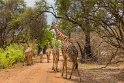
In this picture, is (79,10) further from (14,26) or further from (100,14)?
(14,26)

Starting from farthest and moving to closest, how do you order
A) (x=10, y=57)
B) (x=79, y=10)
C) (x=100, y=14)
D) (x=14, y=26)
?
(x=14, y=26) → (x=10, y=57) → (x=79, y=10) → (x=100, y=14)

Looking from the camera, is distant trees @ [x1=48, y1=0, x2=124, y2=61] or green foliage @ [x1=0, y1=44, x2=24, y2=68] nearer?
distant trees @ [x1=48, y1=0, x2=124, y2=61]

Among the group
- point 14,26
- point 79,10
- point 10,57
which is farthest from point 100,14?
point 14,26

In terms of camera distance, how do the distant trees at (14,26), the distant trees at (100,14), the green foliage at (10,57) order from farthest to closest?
the distant trees at (14,26) → the green foliage at (10,57) → the distant trees at (100,14)

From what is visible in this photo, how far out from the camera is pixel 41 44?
181ft

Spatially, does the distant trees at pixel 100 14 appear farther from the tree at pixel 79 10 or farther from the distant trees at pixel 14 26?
the distant trees at pixel 14 26

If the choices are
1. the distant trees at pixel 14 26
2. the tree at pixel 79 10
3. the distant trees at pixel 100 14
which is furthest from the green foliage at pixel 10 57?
the distant trees at pixel 14 26

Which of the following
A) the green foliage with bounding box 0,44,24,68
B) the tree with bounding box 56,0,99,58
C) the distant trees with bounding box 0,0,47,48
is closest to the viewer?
the tree with bounding box 56,0,99,58

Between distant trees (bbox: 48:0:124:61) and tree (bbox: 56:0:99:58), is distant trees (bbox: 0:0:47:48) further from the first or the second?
distant trees (bbox: 48:0:124:61)

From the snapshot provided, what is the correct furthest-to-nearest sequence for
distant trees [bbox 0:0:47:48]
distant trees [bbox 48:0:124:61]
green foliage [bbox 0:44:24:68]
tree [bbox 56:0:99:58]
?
distant trees [bbox 0:0:47:48] → green foliage [bbox 0:44:24:68] → tree [bbox 56:0:99:58] → distant trees [bbox 48:0:124:61]

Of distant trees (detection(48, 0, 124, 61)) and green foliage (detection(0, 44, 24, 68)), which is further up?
distant trees (detection(48, 0, 124, 61))

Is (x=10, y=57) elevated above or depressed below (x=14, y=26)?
below

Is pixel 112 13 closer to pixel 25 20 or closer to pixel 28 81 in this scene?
pixel 28 81

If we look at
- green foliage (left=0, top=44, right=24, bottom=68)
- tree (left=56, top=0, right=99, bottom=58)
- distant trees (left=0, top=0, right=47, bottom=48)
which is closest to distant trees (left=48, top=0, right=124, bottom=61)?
tree (left=56, top=0, right=99, bottom=58)
